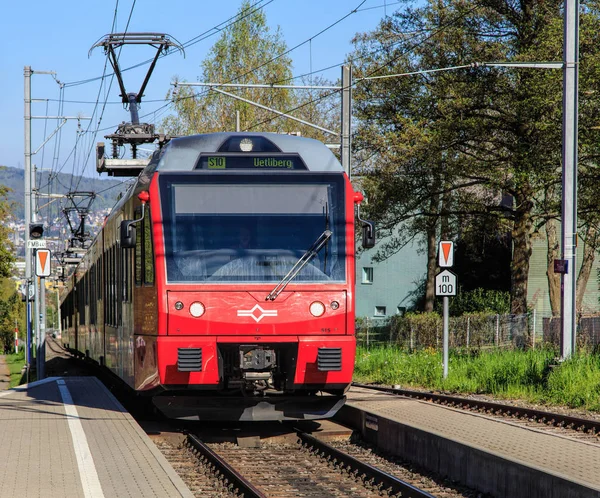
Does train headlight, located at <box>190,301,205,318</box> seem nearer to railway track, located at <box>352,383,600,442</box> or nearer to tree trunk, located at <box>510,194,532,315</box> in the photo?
railway track, located at <box>352,383,600,442</box>

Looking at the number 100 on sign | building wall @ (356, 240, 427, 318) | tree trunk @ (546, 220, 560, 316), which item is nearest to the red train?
the number 100 on sign

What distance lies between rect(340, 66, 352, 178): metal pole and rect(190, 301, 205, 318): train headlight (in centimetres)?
1046

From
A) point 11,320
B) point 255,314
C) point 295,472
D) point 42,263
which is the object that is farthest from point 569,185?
point 11,320

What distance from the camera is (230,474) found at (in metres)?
9.92

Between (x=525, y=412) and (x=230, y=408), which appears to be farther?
(x=525, y=412)

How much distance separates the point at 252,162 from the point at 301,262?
1.38 metres

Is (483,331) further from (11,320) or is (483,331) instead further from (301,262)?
(11,320)

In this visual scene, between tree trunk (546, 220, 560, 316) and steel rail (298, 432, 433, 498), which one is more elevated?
tree trunk (546, 220, 560, 316)

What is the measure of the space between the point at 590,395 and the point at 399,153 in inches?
530

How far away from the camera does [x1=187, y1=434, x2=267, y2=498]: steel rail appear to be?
9.01 metres

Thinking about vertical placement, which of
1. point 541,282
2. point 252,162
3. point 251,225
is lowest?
point 541,282

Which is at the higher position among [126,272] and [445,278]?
[126,272]

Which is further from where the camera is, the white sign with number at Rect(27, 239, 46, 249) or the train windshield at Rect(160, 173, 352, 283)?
the white sign with number at Rect(27, 239, 46, 249)

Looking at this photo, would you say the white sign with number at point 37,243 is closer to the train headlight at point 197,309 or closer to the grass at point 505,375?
the grass at point 505,375
